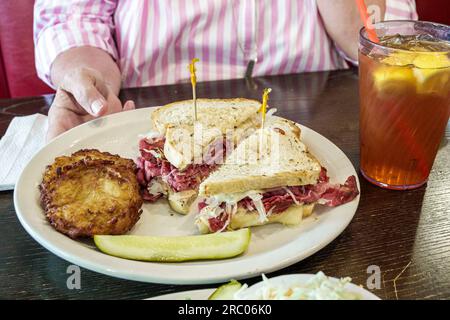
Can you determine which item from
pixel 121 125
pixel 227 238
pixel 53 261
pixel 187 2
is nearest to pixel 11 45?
pixel 187 2

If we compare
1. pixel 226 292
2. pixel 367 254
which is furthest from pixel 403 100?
pixel 226 292

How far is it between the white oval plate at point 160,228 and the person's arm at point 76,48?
0.16 m

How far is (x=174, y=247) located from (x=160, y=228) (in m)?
0.20

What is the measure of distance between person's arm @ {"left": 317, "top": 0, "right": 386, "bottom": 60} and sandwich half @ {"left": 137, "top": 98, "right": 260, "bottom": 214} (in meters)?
0.81

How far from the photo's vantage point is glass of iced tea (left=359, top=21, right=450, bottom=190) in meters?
1.28

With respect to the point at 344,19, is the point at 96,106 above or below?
below

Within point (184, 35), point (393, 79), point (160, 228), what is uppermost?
point (393, 79)

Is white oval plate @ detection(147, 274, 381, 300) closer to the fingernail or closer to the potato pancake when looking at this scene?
the potato pancake

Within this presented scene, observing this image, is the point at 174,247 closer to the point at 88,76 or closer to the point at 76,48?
the point at 88,76

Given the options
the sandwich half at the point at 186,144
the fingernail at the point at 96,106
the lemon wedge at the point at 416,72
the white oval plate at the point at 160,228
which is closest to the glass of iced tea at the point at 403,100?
the lemon wedge at the point at 416,72

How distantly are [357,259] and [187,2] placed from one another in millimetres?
1492

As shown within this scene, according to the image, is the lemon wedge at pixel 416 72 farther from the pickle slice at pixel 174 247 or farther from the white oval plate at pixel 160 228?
the pickle slice at pixel 174 247

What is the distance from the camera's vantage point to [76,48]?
6.95 ft

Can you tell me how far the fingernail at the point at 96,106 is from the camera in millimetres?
1669
